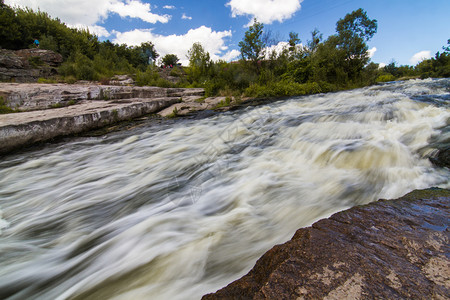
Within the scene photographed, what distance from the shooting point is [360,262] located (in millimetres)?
813

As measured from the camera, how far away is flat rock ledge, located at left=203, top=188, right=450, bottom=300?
2.29ft

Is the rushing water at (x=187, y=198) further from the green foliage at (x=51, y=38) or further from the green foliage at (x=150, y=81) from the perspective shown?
the green foliage at (x=51, y=38)

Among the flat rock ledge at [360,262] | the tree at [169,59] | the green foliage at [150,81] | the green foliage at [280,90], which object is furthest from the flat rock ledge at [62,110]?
the tree at [169,59]

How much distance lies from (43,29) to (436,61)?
48.2m

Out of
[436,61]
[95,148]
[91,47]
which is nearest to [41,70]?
[91,47]

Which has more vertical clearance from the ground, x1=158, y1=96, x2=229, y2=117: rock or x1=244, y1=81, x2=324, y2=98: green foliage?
x1=244, y1=81, x2=324, y2=98: green foliage

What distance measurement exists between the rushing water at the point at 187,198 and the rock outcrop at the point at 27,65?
45.5ft

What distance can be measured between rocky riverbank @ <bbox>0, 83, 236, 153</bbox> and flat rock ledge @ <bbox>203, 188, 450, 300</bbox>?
17.9 feet

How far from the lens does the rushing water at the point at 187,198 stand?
1296 millimetres

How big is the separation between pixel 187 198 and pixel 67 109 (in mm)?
5960

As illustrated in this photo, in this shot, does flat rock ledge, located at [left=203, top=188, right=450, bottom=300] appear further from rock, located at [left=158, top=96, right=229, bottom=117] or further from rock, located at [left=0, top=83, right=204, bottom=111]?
rock, located at [left=0, top=83, right=204, bottom=111]

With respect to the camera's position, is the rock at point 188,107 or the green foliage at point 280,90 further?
the green foliage at point 280,90

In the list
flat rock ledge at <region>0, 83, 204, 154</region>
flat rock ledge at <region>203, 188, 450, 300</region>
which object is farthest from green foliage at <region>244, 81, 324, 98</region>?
flat rock ledge at <region>203, 188, 450, 300</region>

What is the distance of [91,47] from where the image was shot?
24.3 metres
